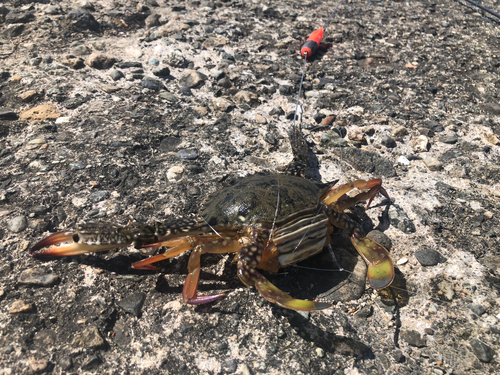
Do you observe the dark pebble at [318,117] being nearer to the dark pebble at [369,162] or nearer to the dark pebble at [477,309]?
the dark pebble at [369,162]

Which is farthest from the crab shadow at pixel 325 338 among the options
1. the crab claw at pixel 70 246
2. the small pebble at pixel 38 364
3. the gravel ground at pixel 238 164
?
the small pebble at pixel 38 364

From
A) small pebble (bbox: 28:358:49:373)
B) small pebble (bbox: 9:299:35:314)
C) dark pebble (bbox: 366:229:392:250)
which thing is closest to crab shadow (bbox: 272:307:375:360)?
dark pebble (bbox: 366:229:392:250)

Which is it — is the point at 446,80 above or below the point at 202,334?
above

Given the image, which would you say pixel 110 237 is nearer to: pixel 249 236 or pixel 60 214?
pixel 60 214

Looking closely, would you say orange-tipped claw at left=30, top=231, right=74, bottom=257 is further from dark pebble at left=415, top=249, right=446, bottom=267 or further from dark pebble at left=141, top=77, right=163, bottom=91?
dark pebble at left=415, top=249, right=446, bottom=267

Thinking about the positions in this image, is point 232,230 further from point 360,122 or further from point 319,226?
point 360,122

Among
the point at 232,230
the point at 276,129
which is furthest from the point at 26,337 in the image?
the point at 276,129
